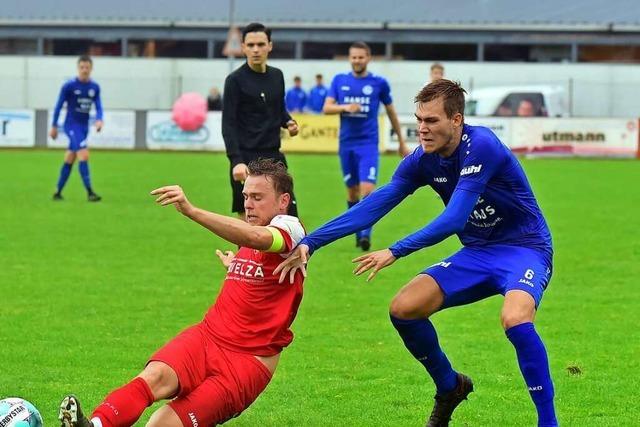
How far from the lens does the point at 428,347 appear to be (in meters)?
6.61

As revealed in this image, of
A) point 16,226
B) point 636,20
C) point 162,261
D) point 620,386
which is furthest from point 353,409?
point 636,20

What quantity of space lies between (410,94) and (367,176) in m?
29.0

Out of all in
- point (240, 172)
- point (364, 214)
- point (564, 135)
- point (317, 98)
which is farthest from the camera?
point (317, 98)

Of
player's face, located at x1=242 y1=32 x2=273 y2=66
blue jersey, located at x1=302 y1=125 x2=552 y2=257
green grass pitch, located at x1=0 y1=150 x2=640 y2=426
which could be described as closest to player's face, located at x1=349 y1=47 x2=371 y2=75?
green grass pitch, located at x1=0 y1=150 x2=640 y2=426

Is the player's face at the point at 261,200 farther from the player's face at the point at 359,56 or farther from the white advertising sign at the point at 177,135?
the white advertising sign at the point at 177,135

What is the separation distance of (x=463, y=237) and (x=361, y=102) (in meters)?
8.20

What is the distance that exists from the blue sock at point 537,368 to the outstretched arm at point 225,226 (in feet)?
4.12

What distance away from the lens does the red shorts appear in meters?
5.66

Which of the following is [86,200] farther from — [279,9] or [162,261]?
[279,9]

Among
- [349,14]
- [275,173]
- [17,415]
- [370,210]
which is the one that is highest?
[349,14]

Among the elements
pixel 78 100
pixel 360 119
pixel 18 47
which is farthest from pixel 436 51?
pixel 360 119

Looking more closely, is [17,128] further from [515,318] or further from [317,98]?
[515,318]

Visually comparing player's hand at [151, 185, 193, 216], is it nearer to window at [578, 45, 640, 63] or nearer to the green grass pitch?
the green grass pitch

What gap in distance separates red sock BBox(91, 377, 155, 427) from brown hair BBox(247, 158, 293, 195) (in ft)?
3.84
